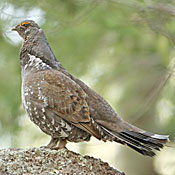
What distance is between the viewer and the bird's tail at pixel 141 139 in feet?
17.0

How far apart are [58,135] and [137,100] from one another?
6501 millimetres

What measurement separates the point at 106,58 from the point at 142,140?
625cm

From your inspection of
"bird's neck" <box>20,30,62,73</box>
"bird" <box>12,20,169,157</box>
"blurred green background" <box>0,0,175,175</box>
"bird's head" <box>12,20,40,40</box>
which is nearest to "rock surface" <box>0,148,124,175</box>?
"bird" <box>12,20,169,157</box>

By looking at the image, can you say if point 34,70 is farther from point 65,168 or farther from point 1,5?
point 1,5

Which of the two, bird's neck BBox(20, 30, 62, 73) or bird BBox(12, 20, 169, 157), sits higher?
bird's neck BBox(20, 30, 62, 73)

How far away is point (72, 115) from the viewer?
545 centimetres

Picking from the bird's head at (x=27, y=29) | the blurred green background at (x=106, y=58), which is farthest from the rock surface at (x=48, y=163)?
the blurred green background at (x=106, y=58)

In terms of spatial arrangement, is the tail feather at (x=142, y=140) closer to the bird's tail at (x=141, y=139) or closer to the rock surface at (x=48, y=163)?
the bird's tail at (x=141, y=139)

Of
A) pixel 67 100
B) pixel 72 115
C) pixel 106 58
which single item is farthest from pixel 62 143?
pixel 106 58

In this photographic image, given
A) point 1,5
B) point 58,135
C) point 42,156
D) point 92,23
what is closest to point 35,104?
point 58,135

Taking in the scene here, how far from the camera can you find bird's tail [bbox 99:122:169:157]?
17.0 ft

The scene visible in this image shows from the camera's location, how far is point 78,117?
5426mm

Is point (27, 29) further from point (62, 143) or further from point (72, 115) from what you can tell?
point (62, 143)

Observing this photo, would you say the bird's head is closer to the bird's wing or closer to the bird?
the bird
